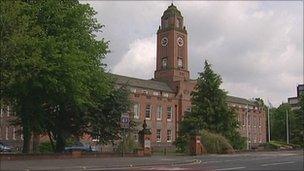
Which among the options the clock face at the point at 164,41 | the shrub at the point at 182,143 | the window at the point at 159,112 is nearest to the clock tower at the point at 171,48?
the clock face at the point at 164,41

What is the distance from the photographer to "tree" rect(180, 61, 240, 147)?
56500 millimetres

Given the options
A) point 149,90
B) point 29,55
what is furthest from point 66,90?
point 149,90

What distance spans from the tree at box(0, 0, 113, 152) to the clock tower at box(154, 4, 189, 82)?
67.9 meters

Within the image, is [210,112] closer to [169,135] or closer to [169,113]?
[169,135]

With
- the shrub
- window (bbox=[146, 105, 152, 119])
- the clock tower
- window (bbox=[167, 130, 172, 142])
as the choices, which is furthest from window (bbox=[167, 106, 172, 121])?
the shrub

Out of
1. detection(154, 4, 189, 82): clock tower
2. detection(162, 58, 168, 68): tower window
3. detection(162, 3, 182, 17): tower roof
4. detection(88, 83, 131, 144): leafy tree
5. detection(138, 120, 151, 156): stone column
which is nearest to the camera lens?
detection(138, 120, 151, 156): stone column

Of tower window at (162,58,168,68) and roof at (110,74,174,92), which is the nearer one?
roof at (110,74,174,92)

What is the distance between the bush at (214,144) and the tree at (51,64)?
12.2m

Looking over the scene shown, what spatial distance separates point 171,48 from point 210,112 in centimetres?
5518

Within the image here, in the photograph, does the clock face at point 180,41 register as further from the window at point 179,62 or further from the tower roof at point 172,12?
the tower roof at point 172,12

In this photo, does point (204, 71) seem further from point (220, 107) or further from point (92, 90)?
point (92, 90)

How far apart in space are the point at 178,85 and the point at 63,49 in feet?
231

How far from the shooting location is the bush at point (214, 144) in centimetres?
4972

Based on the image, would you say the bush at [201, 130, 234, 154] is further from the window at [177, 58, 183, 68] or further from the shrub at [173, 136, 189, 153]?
the window at [177, 58, 183, 68]
